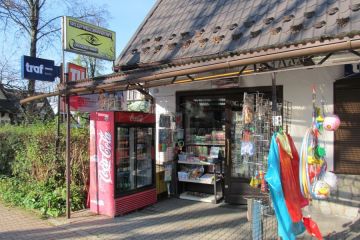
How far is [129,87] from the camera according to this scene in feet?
21.8

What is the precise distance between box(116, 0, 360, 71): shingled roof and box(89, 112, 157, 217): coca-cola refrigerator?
1.58 meters

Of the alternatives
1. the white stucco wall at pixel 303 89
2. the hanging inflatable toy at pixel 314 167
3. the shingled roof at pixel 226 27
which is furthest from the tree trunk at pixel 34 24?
the hanging inflatable toy at pixel 314 167

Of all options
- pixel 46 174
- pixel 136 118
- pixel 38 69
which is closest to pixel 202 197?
pixel 136 118

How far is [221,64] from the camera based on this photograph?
15.2ft

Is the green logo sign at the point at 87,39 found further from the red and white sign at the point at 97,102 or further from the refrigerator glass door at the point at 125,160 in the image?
the refrigerator glass door at the point at 125,160

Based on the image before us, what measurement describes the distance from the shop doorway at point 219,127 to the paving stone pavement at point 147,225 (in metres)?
0.47

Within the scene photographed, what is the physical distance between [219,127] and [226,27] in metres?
2.25

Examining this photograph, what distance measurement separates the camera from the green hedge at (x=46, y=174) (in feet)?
24.9

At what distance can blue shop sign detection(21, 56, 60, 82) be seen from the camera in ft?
24.3

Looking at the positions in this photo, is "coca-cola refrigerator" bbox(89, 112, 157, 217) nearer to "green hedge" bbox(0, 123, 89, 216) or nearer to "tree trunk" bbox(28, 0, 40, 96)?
"green hedge" bbox(0, 123, 89, 216)

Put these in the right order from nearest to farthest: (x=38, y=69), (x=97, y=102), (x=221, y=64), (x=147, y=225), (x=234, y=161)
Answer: (x=221, y=64) < (x=147, y=225) < (x=38, y=69) < (x=234, y=161) < (x=97, y=102)

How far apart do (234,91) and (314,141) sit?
12.1 feet

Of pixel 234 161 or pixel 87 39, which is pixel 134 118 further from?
pixel 234 161

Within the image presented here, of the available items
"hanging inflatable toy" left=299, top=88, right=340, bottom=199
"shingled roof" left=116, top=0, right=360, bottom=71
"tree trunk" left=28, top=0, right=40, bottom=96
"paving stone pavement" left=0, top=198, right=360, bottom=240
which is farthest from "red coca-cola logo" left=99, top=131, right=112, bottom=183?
"tree trunk" left=28, top=0, right=40, bottom=96
